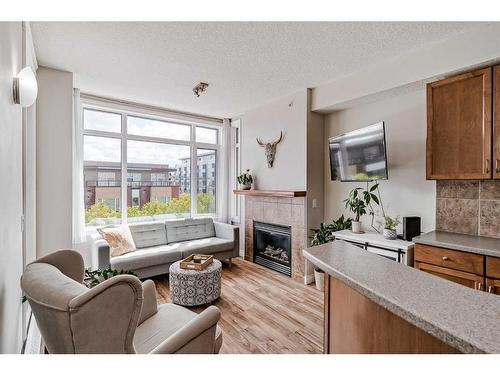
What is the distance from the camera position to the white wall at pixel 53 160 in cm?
286

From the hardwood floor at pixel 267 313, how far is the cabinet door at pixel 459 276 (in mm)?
1091

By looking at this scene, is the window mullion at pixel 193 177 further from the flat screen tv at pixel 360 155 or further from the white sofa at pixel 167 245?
the flat screen tv at pixel 360 155

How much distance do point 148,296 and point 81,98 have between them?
322 cm

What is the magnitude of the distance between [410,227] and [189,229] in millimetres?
3144

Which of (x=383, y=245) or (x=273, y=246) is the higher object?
(x=383, y=245)

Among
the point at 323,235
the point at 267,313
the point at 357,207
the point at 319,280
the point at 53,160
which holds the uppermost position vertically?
the point at 53,160

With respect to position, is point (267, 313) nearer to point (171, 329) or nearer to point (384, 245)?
point (171, 329)

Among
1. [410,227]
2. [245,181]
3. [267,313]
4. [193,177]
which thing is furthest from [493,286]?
[193,177]

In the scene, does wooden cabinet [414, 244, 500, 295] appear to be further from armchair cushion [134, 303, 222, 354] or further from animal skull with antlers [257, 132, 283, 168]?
animal skull with antlers [257, 132, 283, 168]

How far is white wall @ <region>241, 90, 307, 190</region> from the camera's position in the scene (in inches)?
142

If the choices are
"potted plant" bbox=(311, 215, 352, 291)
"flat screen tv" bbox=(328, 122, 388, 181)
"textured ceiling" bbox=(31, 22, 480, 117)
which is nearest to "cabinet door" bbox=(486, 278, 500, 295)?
"flat screen tv" bbox=(328, 122, 388, 181)

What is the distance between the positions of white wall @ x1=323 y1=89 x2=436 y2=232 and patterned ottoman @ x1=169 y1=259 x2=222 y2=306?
2.08 meters

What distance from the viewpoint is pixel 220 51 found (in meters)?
2.46

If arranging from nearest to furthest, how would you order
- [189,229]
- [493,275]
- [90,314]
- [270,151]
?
1. [90,314]
2. [493,275]
3. [270,151]
4. [189,229]
